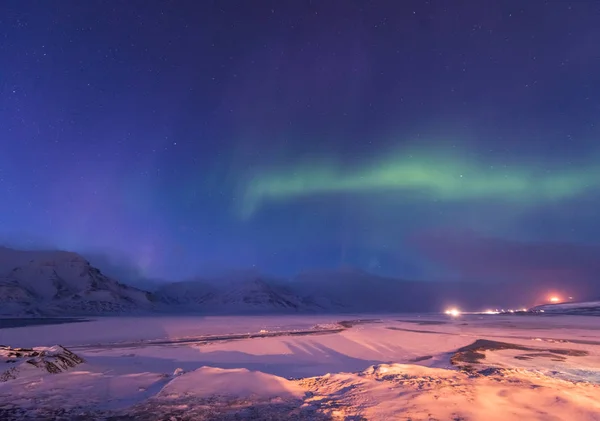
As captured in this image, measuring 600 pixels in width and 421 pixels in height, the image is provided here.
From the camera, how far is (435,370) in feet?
41.8

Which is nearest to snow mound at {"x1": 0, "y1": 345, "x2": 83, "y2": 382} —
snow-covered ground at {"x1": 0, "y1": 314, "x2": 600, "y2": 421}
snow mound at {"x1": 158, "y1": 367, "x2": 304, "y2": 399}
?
snow-covered ground at {"x1": 0, "y1": 314, "x2": 600, "y2": 421}

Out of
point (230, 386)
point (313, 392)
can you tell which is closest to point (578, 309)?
point (313, 392)

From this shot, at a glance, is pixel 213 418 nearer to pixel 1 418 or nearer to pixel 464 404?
pixel 1 418

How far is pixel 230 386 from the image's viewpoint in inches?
425

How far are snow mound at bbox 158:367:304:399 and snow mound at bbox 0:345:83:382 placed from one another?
15.9 feet

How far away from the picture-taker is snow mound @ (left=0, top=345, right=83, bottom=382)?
40.6 feet

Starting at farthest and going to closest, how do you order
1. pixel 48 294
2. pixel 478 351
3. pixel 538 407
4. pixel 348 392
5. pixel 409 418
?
pixel 48 294 → pixel 478 351 → pixel 348 392 → pixel 538 407 → pixel 409 418

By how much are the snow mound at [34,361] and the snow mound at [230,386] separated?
15.9ft

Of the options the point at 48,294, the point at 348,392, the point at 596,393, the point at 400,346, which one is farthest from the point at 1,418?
the point at 48,294

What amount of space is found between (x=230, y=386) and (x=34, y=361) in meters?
7.15

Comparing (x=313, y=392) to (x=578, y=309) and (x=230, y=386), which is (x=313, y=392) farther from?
(x=578, y=309)

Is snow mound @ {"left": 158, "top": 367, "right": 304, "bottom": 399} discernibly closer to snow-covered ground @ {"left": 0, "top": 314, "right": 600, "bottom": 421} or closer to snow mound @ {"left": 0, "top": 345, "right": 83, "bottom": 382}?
snow-covered ground @ {"left": 0, "top": 314, "right": 600, "bottom": 421}

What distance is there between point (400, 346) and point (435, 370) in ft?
36.3

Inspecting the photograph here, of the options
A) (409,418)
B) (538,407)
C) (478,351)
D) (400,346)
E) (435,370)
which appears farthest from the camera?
(400,346)
